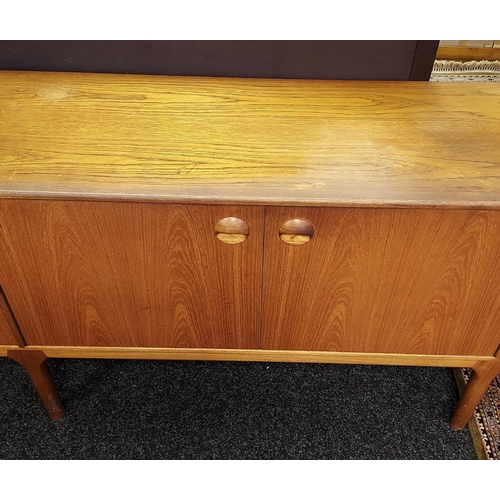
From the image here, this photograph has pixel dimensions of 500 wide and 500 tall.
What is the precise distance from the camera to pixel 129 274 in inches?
32.3

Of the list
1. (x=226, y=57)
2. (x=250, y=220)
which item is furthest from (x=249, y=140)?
(x=226, y=57)

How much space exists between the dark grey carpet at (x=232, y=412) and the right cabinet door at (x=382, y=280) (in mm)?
251

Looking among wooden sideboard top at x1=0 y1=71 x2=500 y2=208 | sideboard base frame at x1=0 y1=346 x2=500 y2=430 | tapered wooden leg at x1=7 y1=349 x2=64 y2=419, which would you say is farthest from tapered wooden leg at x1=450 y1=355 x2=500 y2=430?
tapered wooden leg at x1=7 y1=349 x2=64 y2=419

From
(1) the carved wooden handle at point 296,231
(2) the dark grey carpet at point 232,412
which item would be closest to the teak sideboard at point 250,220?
(1) the carved wooden handle at point 296,231

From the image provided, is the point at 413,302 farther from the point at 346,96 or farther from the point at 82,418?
the point at 82,418

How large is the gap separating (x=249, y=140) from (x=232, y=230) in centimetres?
15

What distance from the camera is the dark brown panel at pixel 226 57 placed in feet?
3.13

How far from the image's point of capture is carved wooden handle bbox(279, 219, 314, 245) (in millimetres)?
736

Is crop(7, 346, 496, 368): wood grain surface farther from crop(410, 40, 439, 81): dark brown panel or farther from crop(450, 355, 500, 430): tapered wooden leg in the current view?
crop(410, 40, 439, 81): dark brown panel

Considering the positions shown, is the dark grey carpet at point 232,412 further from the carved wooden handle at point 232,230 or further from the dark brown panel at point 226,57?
the dark brown panel at point 226,57

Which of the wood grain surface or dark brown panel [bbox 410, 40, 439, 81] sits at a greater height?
dark brown panel [bbox 410, 40, 439, 81]

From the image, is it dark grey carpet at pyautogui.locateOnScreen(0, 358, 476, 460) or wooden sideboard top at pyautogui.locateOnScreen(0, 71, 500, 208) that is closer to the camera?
wooden sideboard top at pyautogui.locateOnScreen(0, 71, 500, 208)

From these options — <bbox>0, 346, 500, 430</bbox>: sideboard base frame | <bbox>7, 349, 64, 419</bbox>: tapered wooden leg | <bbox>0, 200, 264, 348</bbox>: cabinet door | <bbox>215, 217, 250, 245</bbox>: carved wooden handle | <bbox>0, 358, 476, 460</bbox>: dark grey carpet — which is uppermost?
<bbox>215, 217, 250, 245</bbox>: carved wooden handle

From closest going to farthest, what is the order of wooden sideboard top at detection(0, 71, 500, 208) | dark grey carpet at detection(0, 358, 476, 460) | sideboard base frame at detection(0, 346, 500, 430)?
wooden sideboard top at detection(0, 71, 500, 208)
sideboard base frame at detection(0, 346, 500, 430)
dark grey carpet at detection(0, 358, 476, 460)
